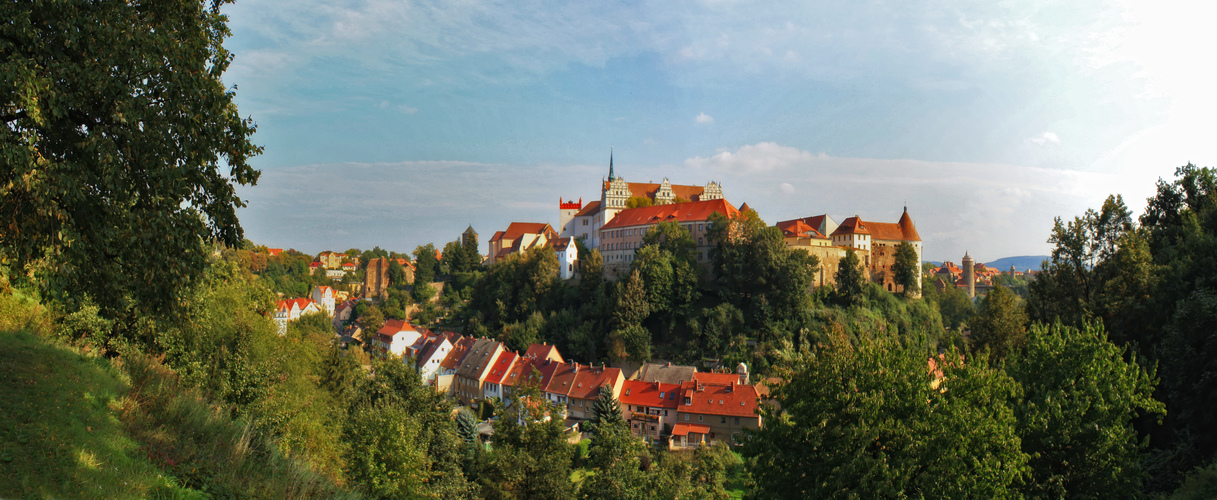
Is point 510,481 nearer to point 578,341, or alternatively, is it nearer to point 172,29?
point 172,29

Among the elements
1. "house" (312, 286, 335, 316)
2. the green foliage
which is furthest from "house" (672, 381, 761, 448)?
"house" (312, 286, 335, 316)

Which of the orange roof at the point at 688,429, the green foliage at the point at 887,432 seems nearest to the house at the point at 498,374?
the orange roof at the point at 688,429

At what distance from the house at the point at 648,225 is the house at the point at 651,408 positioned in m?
20.7

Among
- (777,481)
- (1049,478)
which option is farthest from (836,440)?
(1049,478)

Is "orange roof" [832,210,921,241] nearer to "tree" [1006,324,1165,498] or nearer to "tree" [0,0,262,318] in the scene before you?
"tree" [1006,324,1165,498]

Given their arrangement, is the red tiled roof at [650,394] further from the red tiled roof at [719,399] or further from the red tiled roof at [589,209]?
the red tiled roof at [589,209]

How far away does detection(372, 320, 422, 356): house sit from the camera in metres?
74.8

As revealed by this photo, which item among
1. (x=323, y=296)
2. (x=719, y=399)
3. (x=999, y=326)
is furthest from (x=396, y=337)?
(x=999, y=326)

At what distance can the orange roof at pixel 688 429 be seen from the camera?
4428cm

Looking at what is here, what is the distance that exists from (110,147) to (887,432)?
1271 centimetres

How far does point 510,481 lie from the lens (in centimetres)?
2108

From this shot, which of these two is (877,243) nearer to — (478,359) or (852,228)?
(852,228)

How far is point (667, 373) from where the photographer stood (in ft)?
171

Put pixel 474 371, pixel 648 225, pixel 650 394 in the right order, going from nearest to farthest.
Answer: pixel 650 394, pixel 474 371, pixel 648 225
